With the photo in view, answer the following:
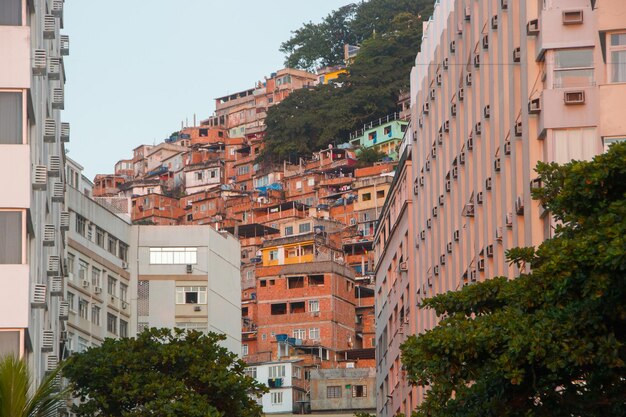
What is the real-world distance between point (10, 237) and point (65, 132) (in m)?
20.2

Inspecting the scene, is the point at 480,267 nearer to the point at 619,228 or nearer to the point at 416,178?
the point at 416,178

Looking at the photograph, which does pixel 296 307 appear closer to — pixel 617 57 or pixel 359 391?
pixel 359 391

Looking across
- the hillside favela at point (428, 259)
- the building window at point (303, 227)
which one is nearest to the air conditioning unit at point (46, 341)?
the hillside favela at point (428, 259)

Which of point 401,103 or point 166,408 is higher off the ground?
point 401,103

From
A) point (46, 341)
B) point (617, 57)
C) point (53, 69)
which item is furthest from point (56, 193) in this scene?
point (617, 57)

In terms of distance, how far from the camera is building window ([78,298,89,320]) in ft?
271

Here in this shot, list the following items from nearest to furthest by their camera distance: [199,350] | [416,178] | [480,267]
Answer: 1. [480,267]
2. [199,350]
3. [416,178]

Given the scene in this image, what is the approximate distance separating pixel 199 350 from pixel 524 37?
17901mm

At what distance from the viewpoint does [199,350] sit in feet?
187

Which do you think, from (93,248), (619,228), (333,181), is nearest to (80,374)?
(93,248)

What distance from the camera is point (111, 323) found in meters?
88.4

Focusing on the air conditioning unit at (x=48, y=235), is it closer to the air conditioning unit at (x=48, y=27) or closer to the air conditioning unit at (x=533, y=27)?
the air conditioning unit at (x=48, y=27)

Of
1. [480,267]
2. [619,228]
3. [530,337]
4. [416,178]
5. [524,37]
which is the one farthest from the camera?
[416,178]

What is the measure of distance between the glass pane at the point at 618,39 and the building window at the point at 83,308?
4577 centimetres
